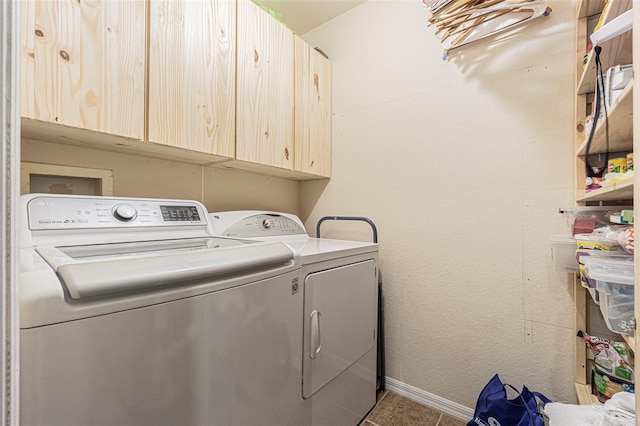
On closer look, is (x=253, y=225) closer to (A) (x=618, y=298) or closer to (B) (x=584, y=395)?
(A) (x=618, y=298)

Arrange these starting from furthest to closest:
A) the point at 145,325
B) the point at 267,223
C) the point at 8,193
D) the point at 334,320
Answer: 1. the point at 267,223
2. the point at 334,320
3. the point at 145,325
4. the point at 8,193

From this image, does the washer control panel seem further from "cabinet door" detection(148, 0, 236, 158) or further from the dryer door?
the dryer door

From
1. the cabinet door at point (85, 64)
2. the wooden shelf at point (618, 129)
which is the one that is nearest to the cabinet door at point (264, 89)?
the cabinet door at point (85, 64)

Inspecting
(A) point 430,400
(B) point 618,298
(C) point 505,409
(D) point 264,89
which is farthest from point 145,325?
(A) point 430,400

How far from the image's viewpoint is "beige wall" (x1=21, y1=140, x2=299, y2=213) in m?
1.17

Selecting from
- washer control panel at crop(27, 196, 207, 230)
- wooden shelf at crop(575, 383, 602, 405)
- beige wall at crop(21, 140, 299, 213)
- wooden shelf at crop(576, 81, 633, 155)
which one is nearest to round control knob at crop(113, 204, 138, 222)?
washer control panel at crop(27, 196, 207, 230)

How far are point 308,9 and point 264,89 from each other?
34.7 inches

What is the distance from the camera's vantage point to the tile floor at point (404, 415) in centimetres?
151

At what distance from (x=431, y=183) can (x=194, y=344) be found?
1.46 m

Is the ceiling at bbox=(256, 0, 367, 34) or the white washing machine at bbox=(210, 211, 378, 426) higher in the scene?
the ceiling at bbox=(256, 0, 367, 34)

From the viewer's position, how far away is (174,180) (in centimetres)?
153

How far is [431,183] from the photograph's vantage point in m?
1.64

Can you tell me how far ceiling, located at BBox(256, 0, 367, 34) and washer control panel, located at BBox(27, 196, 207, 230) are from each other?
153cm

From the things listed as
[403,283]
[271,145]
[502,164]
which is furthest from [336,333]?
[502,164]
